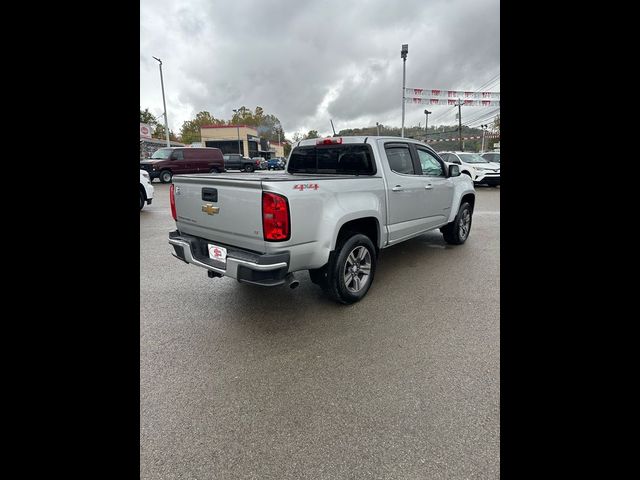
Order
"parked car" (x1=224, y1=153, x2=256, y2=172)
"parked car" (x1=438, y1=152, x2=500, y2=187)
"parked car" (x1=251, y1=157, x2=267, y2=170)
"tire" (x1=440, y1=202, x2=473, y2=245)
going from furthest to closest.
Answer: "parked car" (x1=251, y1=157, x2=267, y2=170) < "parked car" (x1=224, y1=153, x2=256, y2=172) < "parked car" (x1=438, y1=152, x2=500, y2=187) < "tire" (x1=440, y1=202, x2=473, y2=245)

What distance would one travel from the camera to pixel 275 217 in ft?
9.73

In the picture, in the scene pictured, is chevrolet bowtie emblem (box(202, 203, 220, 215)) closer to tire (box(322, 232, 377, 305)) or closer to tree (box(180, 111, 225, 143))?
tire (box(322, 232, 377, 305))

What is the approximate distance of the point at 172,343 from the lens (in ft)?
10.2

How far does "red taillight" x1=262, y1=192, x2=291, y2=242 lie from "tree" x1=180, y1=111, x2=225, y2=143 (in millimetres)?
75049

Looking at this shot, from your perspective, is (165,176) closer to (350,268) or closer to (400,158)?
(400,158)

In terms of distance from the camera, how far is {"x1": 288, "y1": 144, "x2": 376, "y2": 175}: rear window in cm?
438

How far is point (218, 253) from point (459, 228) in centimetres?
482

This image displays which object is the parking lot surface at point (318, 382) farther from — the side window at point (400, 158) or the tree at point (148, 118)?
the tree at point (148, 118)

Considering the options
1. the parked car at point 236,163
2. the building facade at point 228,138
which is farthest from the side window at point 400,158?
the building facade at point 228,138

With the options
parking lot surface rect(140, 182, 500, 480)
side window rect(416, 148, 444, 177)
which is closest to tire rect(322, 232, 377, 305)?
parking lot surface rect(140, 182, 500, 480)

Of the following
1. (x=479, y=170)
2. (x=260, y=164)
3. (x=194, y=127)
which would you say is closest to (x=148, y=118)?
(x=194, y=127)
